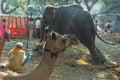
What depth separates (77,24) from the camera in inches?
482

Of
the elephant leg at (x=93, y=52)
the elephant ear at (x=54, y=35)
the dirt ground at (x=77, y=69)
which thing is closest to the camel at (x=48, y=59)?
the elephant ear at (x=54, y=35)

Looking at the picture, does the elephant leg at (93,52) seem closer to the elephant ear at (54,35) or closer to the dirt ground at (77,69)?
the dirt ground at (77,69)

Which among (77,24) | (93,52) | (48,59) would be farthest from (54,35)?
(77,24)

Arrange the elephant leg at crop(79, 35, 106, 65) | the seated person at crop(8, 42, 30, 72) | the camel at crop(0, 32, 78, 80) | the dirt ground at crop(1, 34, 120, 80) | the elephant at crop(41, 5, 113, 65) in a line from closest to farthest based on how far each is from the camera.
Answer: the camel at crop(0, 32, 78, 80) < the seated person at crop(8, 42, 30, 72) < the dirt ground at crop(1, 34, 120, 80) < the elephant leg at crop(79, 35, 106, 65) < the elephant at crop(41, 5, 113, 65)

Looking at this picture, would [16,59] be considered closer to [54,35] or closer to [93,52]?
[93,52]

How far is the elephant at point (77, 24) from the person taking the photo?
468 inches

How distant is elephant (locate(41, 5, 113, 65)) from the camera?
11.9 meters

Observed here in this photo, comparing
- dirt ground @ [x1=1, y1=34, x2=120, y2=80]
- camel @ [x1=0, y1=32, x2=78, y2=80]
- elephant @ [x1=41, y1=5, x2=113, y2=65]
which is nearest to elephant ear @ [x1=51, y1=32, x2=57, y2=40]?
camel @ [x1=0, y1=32, x2=78, y2=80]

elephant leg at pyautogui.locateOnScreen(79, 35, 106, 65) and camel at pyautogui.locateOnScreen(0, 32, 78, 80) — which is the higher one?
camel at pyautogui.locateOnScreen(0, 32, 78, 80)

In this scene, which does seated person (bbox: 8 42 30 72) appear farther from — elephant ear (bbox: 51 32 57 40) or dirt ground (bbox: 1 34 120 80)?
elephant ear (bbox: 51 32 57 40)

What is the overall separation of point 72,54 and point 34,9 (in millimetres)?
32462

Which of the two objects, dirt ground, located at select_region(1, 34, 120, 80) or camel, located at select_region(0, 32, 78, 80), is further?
dirt ground, located at select_region(1, 34, 120, 80)

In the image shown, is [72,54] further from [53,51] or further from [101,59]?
[53,51]

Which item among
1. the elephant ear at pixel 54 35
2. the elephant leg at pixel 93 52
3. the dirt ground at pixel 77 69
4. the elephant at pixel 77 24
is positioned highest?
the elephant ear at pixel 54 35
